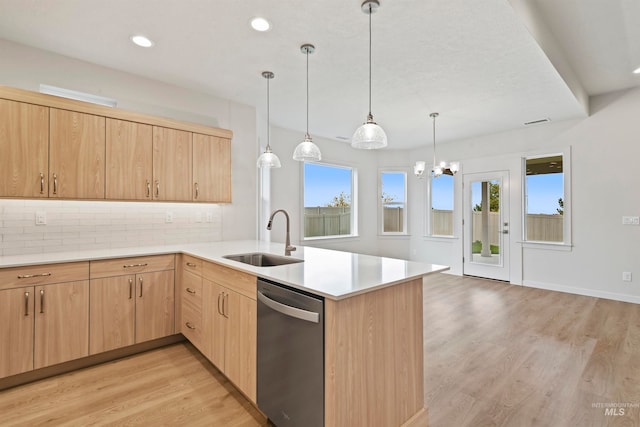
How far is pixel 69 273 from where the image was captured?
2.41 meters

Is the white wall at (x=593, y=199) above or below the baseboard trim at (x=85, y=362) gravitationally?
above

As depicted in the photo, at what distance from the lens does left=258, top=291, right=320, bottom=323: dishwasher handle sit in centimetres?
144

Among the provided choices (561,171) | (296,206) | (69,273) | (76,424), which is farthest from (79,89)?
(561,171)

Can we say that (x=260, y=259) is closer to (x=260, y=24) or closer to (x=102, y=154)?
(x=102, y=154)

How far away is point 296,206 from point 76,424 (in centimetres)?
405

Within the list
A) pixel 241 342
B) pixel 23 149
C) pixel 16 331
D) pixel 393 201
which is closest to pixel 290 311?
pixel 241 342

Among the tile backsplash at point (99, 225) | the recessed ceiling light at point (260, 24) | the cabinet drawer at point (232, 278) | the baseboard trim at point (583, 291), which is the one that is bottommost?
the baseboard trim at point (583, 291)

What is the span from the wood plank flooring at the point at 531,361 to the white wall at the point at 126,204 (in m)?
2.74

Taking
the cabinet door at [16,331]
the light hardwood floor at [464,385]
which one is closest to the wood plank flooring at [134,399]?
the light hardwood floor at [464,385]

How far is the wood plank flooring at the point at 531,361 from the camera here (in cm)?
196

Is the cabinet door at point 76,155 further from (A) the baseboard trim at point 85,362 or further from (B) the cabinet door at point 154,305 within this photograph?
(A) the baseboard trim at point 85,362

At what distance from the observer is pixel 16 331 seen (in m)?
2.21

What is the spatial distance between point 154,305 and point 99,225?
1012 mm

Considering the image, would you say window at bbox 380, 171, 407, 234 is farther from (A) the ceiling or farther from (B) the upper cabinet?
(B) the upper cabinet
